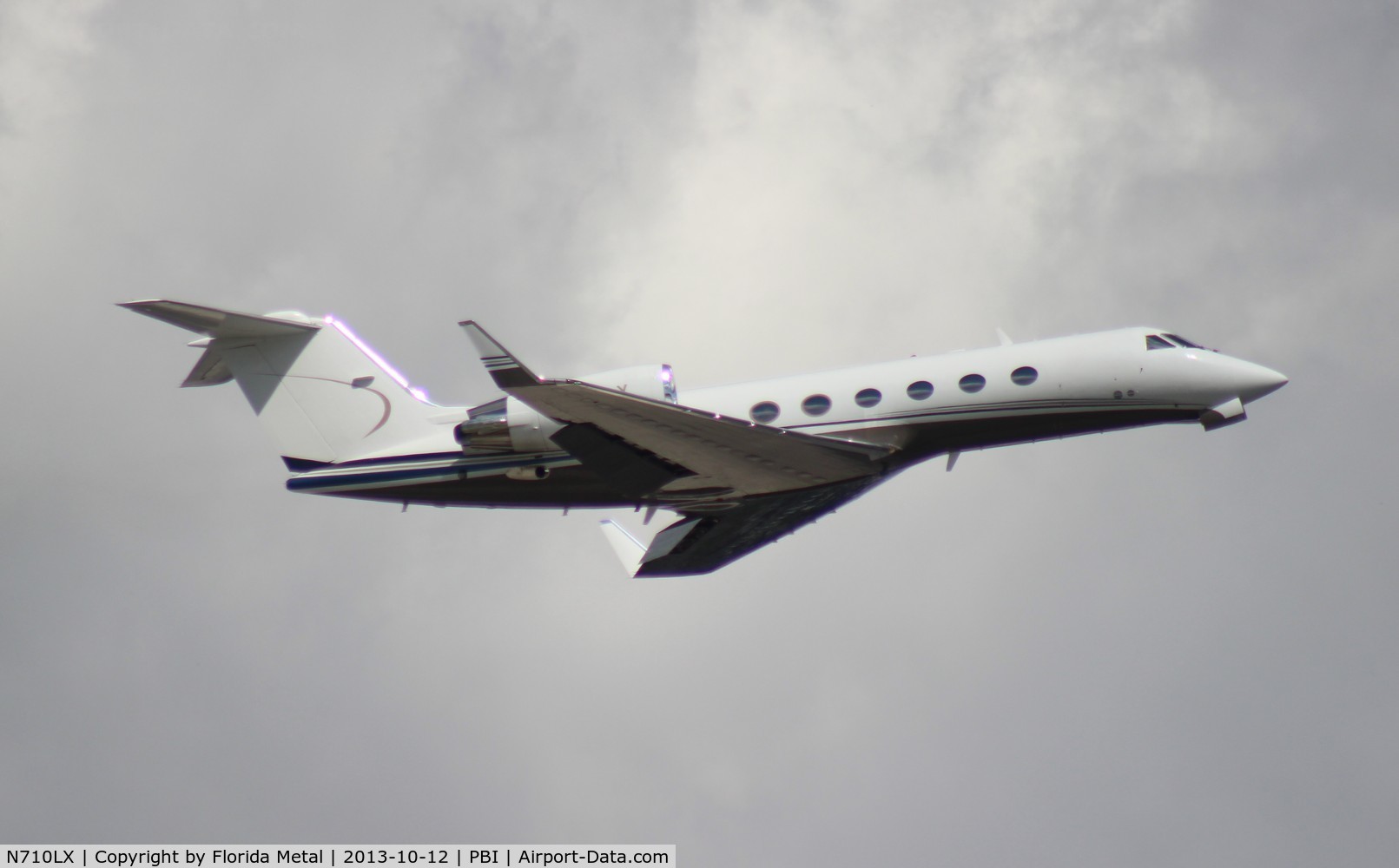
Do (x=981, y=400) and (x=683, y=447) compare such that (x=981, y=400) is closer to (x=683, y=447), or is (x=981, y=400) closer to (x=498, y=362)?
(x=683, y=447)

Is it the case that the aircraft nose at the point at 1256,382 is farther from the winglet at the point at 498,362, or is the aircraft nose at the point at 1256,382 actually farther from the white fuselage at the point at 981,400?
the winglet at the point at 498,362

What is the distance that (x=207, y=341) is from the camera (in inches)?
1008

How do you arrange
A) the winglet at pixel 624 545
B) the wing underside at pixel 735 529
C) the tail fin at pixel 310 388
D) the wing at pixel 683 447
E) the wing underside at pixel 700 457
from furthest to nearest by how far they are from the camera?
1. the winglet at pixel 624 545
2. the tail fin at pixel 310 388
3. the wing underside at pixel 735 529
4. the wing at pixel 683 447
5. the wing underside at pixel 700 457

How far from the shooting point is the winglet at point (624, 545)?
30406 millimetres

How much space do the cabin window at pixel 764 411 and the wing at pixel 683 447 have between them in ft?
3.49

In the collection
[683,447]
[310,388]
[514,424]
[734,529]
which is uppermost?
[310,388]

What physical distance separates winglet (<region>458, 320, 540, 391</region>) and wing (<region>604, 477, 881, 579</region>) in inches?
248

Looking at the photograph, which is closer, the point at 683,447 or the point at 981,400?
the point at 683,447

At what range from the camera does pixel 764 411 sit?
23891 millimetres

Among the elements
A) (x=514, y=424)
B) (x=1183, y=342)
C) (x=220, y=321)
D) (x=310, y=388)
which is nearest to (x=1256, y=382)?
(x=1183, y=342)

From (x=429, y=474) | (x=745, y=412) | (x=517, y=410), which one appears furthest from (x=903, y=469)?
(x=429, y=474)

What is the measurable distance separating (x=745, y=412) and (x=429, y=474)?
18.6 feet

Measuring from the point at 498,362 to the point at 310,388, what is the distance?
8109mm

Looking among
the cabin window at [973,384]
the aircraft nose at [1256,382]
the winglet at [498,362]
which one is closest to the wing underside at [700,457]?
the winglet at [498,362]
